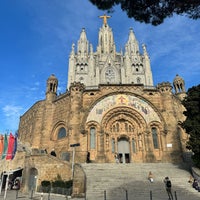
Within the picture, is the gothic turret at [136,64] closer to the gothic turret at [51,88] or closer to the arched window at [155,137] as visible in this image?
the gothic turret at [51,88]

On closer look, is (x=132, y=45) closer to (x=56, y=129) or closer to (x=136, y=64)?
(x=136, y=64)

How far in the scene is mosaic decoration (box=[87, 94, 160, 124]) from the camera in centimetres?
2469

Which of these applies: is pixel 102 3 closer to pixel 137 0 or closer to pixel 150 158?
pixel 137 0

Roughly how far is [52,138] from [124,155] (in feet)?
32.2

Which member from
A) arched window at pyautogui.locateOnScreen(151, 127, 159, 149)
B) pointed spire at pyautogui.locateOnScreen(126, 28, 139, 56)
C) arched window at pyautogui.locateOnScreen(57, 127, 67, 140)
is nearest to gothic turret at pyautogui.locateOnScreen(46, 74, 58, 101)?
arched window at pyautogui.locateOnScreen(57, 127, 67, 140)

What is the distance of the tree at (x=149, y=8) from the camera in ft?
31.7

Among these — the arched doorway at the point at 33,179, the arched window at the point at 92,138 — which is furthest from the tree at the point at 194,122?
the arched doorway at the point at 33,179

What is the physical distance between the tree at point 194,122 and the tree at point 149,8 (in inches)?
371

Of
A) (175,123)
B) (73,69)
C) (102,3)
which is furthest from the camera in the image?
(73,69)

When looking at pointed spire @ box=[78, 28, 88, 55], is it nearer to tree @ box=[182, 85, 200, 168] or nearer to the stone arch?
the stone arch

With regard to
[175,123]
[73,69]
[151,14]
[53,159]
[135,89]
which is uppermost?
[73,69]

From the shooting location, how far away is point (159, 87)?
26328 mm


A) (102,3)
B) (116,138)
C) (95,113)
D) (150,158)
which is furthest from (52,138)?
(102,3)

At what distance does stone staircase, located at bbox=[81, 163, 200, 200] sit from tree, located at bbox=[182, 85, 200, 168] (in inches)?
101
